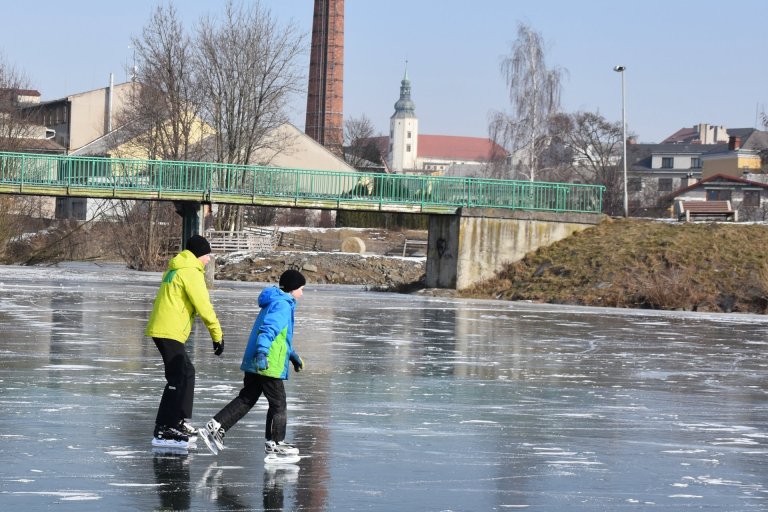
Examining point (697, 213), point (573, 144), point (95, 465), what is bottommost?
point (95, 465)

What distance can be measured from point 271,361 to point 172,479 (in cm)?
118

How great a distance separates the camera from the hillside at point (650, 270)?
35562 millimetres

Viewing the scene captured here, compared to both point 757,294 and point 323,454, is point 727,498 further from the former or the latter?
point 757,294

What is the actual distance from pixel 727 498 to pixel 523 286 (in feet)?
104

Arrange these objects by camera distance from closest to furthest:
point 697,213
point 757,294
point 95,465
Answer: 1. point 95,465
2. point 757,294
3. point 697,213

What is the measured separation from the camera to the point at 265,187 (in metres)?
43.3

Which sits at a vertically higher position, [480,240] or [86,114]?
[86,114]

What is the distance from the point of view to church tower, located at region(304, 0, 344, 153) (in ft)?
→ 475

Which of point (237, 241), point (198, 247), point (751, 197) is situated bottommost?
point (198, 247)

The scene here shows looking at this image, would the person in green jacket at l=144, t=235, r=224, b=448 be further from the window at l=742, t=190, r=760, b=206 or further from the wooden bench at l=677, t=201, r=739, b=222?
the window at l=742, t=190, r=760, b=206

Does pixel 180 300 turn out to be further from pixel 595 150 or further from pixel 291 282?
pixel 595 150

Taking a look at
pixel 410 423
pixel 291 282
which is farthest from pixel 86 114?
pixel 291 282

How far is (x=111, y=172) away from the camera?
4231 cm

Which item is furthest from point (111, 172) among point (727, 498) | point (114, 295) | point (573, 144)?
point (573, 144)
